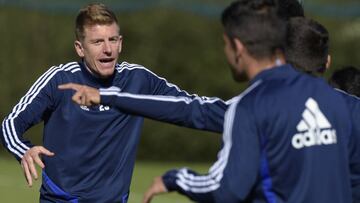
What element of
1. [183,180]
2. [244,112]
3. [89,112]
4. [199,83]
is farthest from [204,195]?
[199,83]

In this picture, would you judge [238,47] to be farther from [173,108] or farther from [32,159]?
[32,159]

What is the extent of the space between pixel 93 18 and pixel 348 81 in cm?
185

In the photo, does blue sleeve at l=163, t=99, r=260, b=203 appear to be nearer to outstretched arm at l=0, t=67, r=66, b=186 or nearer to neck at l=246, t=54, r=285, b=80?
neck at l=246, t=54, r=285, b=80

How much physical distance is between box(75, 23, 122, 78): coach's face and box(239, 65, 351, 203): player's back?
8.20 ft

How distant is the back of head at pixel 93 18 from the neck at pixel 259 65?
262cm

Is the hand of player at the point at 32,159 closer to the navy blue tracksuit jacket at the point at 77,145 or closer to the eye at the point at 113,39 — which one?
the navy blue tracksuit jacket at the point at 77,145

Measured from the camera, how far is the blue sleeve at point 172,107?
517cm

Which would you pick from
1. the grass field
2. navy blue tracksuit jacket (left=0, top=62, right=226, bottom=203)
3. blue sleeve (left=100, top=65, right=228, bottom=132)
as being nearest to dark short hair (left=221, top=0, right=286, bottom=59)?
blue sleeve (left=100, top=65, right=228, bottom=132)

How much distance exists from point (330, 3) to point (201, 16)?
2403 mm

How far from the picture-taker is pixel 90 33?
7.17 metres

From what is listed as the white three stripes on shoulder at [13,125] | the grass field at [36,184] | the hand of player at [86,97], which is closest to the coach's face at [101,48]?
the white three stripes on shoulder at [13,125]

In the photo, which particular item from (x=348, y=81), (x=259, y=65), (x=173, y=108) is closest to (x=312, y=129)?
(x=259, y=65)

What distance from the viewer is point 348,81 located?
21.5ft

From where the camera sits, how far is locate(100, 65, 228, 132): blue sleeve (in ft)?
17.0
